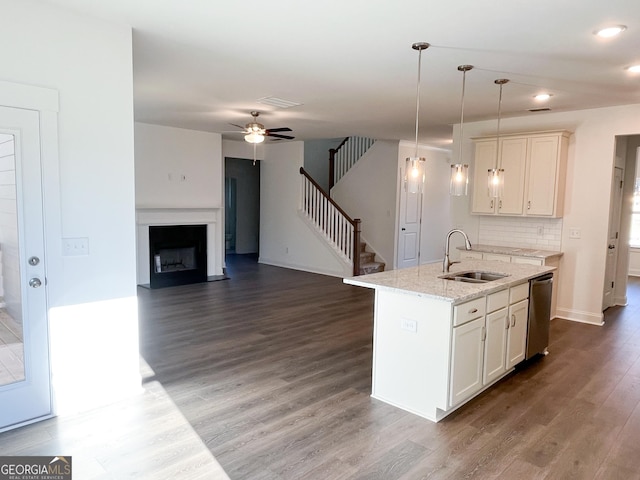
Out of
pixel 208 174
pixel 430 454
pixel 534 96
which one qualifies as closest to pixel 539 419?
pixel 430 454

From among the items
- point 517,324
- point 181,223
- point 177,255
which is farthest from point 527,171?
point 177,255

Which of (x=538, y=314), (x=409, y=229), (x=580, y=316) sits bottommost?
(x=580, y=316)

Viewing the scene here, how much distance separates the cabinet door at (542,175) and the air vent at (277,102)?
3.11 m

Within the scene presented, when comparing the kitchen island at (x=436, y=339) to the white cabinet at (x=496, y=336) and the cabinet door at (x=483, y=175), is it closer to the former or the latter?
the white cabinet at (x=496, y=336)

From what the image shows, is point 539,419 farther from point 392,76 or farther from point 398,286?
point 392,76

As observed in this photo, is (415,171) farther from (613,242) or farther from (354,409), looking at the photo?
(613,242)

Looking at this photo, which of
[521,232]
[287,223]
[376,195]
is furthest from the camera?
[287,223]

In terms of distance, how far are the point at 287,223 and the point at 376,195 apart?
6.55 ft

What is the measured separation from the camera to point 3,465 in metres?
2.44

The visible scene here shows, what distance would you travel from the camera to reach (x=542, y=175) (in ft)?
18.4

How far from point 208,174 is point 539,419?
6571 mm

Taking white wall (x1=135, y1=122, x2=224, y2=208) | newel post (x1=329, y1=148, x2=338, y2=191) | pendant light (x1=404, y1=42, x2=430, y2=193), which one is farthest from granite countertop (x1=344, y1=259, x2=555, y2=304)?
newel post (x1=329, y1=148, x2=338, y2=191)

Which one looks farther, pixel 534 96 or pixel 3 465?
pixel 534 96

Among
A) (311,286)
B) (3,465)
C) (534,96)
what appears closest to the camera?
(3,465)
